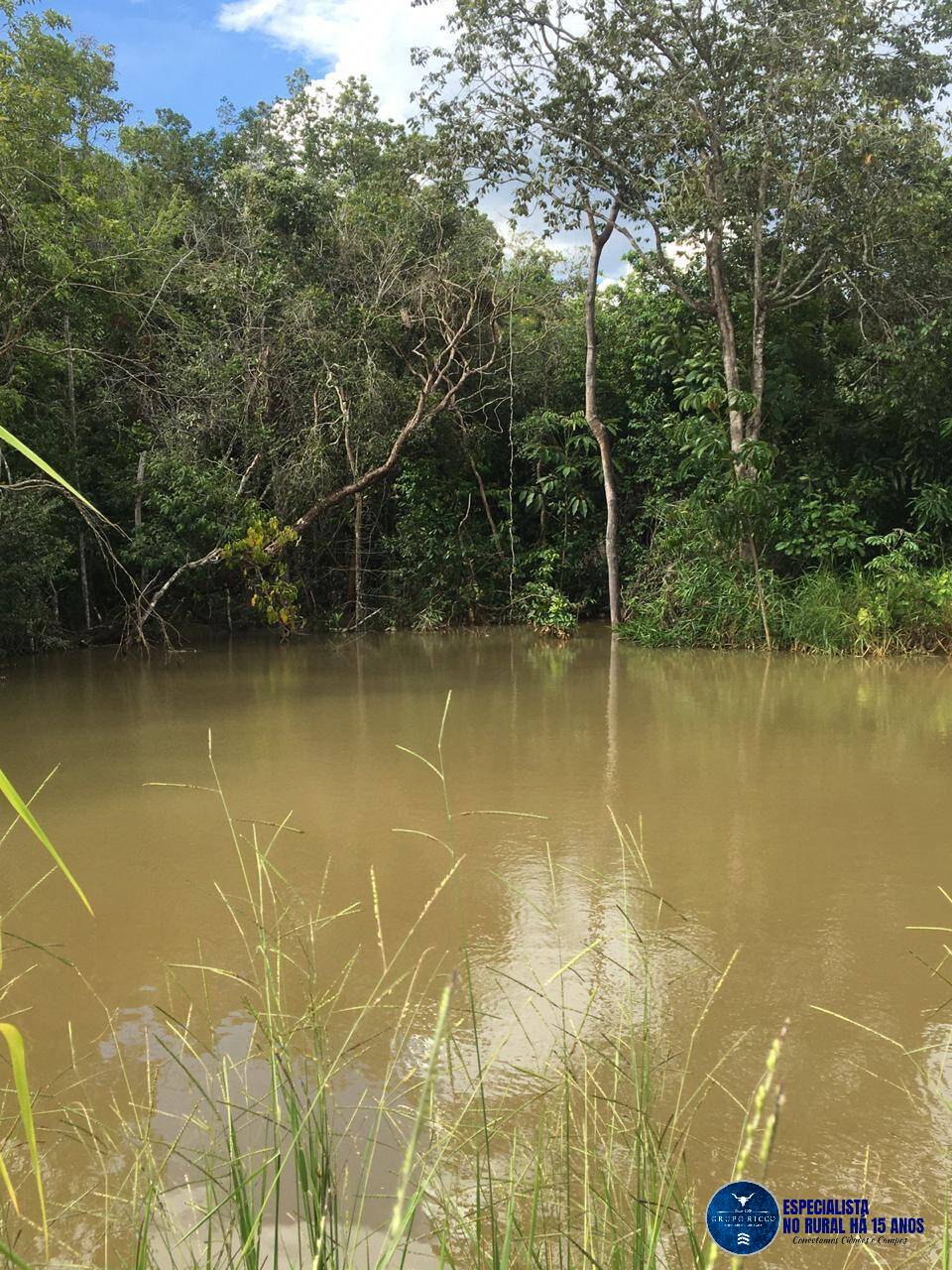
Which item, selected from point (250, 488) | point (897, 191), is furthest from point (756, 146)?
point (250, 488)

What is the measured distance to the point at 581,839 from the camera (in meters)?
4.32

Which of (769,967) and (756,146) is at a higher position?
(756,146)

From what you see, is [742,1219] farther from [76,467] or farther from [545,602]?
[545,602]

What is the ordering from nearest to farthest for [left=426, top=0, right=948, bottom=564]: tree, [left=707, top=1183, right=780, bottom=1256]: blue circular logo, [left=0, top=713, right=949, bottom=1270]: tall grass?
[left=707, top=1183, right=780, bottom=1256]: blue circular logo < [left=0, top=713, right=949, bottom=1270]: tall grass < [left=426, top=0, right=948, bottom=564]: tree

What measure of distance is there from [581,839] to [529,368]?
10283 mm

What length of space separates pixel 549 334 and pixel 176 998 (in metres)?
12.1

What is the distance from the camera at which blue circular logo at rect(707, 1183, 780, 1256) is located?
3.91 feet

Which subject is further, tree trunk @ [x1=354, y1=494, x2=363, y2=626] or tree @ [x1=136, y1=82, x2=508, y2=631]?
tree trunk @ [x1=354, y1=494, x2=363, y2=626]

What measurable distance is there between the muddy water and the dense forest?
9.61 ft

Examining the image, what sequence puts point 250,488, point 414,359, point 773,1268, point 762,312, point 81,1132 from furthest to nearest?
point 414,359 < point 250,488 < point 762,312 < point 81,1132 < point 773,1268

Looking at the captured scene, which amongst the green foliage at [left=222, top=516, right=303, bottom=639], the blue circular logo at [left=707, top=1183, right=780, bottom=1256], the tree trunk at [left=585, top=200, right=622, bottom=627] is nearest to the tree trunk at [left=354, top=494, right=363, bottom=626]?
the green foliage at [left=222, top=516, right=303, bottom=639]

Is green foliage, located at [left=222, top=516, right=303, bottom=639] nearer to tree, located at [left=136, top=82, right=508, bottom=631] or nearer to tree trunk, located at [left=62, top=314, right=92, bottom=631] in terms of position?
tree, located at [left=136, top=82, right=508, bottom=631]

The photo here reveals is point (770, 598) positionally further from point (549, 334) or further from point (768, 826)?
point (768, 826)

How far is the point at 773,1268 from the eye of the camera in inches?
71.5
